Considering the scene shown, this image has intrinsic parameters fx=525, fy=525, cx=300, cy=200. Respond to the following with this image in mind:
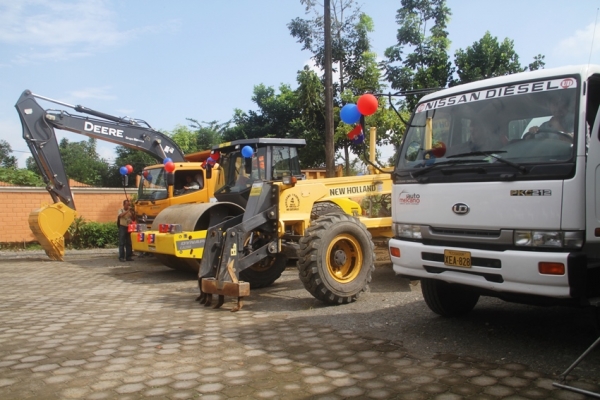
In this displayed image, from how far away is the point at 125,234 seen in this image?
13742 mm

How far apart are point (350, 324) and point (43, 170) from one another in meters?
11.0

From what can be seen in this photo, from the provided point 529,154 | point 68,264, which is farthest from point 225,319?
point 68,264

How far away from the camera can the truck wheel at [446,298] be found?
19.2 ft

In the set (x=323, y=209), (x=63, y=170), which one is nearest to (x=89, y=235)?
(x=63, y=170)

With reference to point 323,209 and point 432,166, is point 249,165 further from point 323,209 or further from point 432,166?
point 432,166

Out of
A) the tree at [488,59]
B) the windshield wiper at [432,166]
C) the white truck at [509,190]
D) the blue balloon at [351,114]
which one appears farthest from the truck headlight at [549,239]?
the tree at [488,59]

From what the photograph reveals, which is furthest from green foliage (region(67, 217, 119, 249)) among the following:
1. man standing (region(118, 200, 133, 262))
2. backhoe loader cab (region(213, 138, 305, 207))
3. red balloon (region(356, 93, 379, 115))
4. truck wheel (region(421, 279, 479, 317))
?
truck wheel (region(421, 279, 479, 317))

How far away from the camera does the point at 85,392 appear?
409 cm

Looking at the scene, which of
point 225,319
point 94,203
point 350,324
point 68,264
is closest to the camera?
point 350,324

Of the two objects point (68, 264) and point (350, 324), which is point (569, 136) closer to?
point (350, 324)

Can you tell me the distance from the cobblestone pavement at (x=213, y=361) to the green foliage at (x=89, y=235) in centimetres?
1041

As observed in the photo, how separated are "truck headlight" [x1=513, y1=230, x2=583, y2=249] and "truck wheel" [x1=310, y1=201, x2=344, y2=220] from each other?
173 inches

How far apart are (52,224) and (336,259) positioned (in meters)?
9.21

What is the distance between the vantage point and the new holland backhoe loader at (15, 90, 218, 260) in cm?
1296
